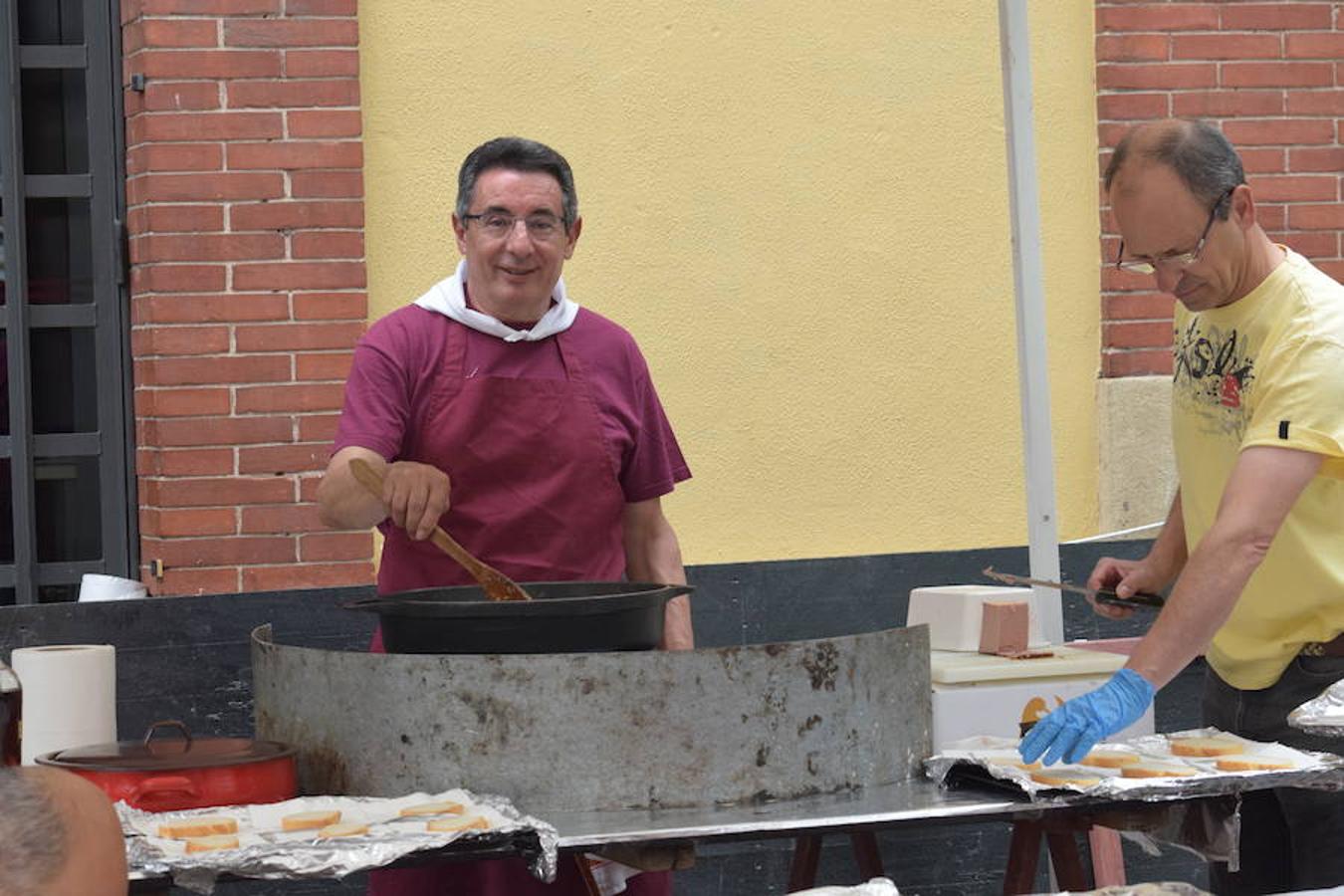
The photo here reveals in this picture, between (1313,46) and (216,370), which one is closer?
(216,370)

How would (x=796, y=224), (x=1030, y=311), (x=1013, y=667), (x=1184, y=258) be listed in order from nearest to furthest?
(x=1184, y=258), (x=1013, y=667), (x=1030, y=311), (x=796, y=224)

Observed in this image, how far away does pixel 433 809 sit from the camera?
8.58 ft

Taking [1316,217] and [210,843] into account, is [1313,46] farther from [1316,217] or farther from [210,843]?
[210,843]

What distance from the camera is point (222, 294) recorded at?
472cm

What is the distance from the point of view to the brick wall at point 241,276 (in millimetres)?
4695

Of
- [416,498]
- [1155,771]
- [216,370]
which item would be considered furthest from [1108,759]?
[216,370]

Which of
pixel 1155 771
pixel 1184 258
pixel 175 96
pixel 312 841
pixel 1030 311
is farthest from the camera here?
pixel 175 96

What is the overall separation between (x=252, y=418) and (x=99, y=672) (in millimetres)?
1496

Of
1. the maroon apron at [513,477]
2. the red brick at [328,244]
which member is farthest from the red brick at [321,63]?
the maroon apron at [513,477]

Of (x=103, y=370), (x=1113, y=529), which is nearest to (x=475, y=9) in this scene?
(x=103, y=370)

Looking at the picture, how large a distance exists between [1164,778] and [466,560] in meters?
1.09

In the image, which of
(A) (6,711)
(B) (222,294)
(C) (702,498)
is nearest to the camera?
(A) (6,711)

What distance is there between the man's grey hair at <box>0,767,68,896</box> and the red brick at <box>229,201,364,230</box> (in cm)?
327

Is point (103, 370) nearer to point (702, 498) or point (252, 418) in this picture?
point (252, 418)
